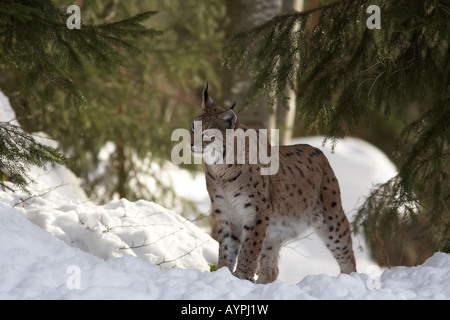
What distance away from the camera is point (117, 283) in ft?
13.0

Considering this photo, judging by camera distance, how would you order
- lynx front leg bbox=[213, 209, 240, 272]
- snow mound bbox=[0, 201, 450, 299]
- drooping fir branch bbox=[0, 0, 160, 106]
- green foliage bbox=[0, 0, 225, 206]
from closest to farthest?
snow mound bbox=[0, 201, 450, 299] → drooping fir branch bbox=[0, 0, 160, 106] → lynx front leg bbox=[213, 209, 240, 272] → green foliage bbox=[0, 0, 225, 206]

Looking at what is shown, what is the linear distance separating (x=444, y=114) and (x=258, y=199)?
1.64 meters

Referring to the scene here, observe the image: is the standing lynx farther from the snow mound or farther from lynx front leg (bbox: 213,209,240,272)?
the snow mound

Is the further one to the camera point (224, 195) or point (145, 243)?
point (145, 243)

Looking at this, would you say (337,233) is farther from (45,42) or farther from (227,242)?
(45,42)

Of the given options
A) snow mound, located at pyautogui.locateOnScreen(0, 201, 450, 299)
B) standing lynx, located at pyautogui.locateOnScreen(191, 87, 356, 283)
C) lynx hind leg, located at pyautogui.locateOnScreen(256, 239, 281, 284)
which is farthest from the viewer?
lynx hind leg, located at pyautogui.locateOnScreen(256, 239, 281, 284)

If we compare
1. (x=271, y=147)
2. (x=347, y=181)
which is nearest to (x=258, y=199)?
(x=271, y=147)

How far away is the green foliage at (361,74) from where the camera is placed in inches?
198

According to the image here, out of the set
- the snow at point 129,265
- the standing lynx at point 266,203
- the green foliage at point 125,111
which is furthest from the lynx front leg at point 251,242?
the green foliage at point 125,111

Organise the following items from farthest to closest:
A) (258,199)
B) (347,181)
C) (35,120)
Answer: (347,181), (35,120), (258,199)

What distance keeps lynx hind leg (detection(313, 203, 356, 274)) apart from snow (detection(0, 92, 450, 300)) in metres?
0.93

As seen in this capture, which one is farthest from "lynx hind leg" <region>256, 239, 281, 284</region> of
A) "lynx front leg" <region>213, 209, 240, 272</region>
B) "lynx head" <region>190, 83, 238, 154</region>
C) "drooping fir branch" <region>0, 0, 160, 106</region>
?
"drooping fir branch" <region>0, 0, 160, 106</region>

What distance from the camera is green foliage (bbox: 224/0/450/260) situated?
16.5 ft
